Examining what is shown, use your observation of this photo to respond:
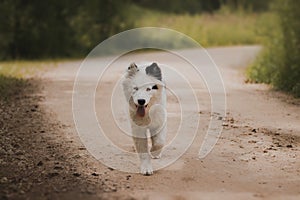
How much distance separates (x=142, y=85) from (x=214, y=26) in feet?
70.0

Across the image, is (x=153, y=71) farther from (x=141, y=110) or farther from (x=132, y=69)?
(x=141, y=110)

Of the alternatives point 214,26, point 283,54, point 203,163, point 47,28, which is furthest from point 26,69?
point 214,26

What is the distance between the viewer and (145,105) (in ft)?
17.8

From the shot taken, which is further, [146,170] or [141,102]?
[146,170]

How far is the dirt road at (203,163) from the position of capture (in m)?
4.99

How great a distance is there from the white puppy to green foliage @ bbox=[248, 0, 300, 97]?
19.6 ft

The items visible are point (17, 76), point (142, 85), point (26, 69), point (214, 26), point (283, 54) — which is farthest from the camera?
point (214, 26)

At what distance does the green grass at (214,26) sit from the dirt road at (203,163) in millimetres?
14832

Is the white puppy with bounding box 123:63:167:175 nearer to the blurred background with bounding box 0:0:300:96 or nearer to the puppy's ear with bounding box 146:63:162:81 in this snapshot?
the puppy's ear with bounding box 146:63:162:81

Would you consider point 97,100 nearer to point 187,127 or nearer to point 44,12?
point 187,127

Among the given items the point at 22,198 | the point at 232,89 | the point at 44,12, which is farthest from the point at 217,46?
the point at 22,198

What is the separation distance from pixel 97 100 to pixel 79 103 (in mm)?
401

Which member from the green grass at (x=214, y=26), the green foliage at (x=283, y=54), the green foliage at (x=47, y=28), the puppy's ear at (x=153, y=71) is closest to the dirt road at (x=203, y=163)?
the puppy's ear at (x=153, y=71)

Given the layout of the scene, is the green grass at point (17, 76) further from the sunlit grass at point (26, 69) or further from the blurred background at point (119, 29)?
the blurred background at point (119, 29)
